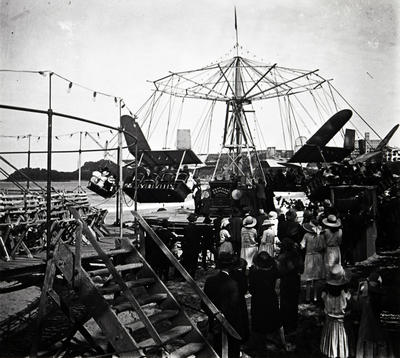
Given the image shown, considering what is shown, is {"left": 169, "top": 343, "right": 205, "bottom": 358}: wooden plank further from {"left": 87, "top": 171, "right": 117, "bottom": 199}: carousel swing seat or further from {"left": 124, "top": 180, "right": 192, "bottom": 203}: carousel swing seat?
{"left": 124, "top": 180, "right": 192, "bottom": 203}: carousel swing seat

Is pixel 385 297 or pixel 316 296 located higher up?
pixel 385 297

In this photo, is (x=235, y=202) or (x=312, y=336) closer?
(x=312, y=336)

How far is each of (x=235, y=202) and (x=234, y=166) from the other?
4.50m

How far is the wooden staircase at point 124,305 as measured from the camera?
4.87 metres

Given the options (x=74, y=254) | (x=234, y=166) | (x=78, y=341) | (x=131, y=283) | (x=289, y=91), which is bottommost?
(x=78, y=341)

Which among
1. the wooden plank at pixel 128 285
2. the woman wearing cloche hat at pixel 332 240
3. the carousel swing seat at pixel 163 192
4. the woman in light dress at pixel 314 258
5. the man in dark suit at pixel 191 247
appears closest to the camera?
the wooden plank at pixel 128 285

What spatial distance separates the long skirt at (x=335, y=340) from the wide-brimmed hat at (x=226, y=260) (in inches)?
69.0

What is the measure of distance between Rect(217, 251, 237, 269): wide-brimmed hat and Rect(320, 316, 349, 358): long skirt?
69.0 inches

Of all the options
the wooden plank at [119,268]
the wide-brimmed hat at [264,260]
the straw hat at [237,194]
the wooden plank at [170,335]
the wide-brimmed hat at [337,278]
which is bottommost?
the wooden plank at [170,335]

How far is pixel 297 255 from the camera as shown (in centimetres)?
718

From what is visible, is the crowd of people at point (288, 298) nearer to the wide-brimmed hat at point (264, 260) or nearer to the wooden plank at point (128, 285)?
the wide-brimmed hat at point (264, 260)

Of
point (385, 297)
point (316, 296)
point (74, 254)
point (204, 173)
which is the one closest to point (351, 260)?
point (316, 296)

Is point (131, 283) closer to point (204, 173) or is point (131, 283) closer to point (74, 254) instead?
point (74, 254)

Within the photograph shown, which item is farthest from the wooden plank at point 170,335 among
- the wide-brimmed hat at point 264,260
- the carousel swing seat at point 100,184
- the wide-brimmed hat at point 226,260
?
the carousel swing seat at point 100,184
